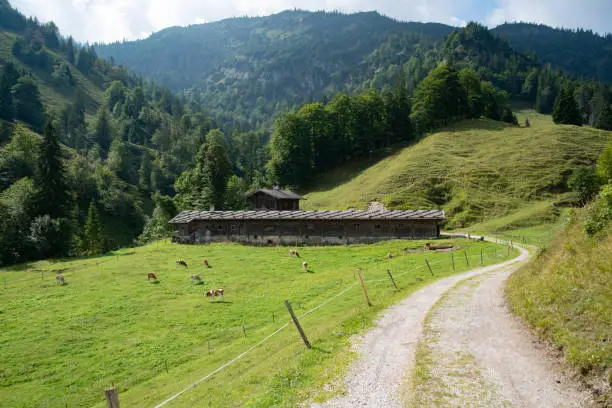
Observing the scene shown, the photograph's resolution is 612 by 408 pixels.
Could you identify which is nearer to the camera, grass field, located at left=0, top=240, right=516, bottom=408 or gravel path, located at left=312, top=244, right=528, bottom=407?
gravel path, located at left=312, top=244, right=528, bottom=407

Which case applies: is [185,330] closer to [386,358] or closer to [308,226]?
[386,358]

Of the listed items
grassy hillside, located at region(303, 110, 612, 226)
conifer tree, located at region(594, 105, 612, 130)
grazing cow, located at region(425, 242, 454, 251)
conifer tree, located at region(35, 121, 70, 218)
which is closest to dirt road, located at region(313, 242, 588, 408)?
grazing cow, located at region(425, 242, 454, 251)

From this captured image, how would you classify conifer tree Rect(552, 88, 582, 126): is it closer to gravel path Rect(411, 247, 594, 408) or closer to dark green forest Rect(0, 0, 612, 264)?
dark green forest Rect(0, 0, 612, 264)

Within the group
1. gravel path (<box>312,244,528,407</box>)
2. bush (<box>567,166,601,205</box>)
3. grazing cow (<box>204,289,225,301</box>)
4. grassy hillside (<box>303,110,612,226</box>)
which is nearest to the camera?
gravel path (<box>312,244,528,407</box>)

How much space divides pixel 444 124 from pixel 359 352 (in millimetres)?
109796

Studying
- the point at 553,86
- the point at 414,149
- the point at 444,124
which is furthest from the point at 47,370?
the point at 553,86

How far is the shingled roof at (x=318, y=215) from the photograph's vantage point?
55156mm

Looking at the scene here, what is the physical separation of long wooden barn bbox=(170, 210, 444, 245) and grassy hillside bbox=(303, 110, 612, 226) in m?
15.7

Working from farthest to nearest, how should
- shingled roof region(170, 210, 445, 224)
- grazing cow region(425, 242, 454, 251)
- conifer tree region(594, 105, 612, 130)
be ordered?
1. conifer tree region(594, 105, 612, 130)
2. shingled roof region(170, 210, 445, 224)
3. grazing cow region(425, 242, 454, 251)

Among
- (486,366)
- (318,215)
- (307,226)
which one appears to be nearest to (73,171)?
(307,226)

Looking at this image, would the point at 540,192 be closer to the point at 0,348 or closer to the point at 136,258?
the point at 136,258

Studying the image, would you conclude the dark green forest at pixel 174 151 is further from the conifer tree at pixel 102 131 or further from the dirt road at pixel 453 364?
the dirt road at pixel 453 364

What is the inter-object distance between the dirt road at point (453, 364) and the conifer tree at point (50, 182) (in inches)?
2629

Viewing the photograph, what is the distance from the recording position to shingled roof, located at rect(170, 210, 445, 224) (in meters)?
55.2
